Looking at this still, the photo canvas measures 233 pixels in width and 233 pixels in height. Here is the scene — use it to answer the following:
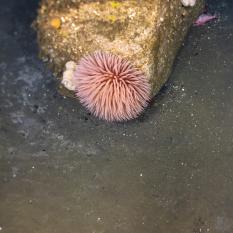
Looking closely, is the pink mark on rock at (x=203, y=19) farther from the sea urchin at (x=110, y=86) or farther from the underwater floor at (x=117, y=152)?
the sea urchin at (x=110, y=86)

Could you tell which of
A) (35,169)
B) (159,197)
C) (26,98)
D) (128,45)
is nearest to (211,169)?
(159,197)

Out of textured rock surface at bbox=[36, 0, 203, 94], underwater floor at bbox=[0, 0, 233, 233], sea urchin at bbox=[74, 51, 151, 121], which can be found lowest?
underwater floor at bbox=[0, 0, 233, 233]

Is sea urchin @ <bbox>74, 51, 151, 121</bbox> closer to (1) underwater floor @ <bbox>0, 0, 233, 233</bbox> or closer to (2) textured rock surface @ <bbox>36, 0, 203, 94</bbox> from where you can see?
(2) textured rock surface @ <bbox>36, 0, 203, 94</bbox>

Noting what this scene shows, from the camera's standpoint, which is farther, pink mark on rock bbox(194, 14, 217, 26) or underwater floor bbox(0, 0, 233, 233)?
pink mark on rock bbox(194, 14, 217, 26)

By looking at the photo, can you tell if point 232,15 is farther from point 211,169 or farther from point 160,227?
point 160,227

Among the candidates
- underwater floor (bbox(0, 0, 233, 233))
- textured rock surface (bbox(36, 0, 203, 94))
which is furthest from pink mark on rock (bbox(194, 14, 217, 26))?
textured rock surface (bbox(36, 0, 203, 94))

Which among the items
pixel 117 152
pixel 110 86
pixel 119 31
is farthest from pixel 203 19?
pixel 117 152

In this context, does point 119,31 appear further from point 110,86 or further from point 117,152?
point 117,152
